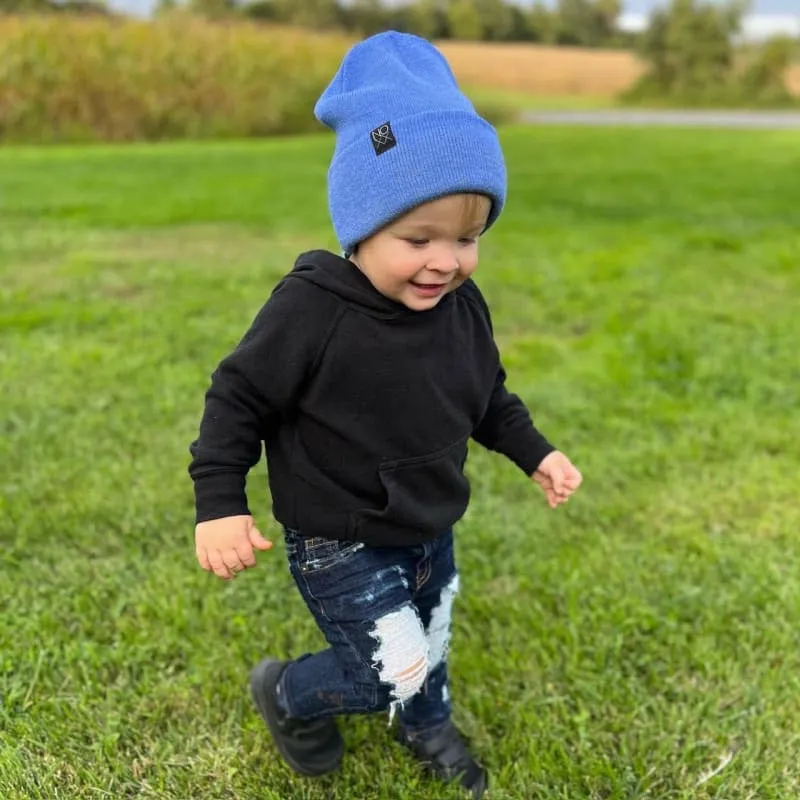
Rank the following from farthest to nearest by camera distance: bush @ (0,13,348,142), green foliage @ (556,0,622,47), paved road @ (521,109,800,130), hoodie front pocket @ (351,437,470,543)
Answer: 1. green foliage @ (556,0,622,47)
2. paved road @ (521,109,800,130)
3. bush @ (0,13,348,142)
4. hoodie front pocket @ (351,437,470,543)

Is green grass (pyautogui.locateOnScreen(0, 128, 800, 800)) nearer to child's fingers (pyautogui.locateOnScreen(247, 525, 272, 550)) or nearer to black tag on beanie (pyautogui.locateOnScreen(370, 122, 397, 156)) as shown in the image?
child's fingers (pyautogui.locateOnScreen(247, 525, 272, 550))

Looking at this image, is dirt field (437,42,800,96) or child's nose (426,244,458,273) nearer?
child's nose (426,244,458,273)

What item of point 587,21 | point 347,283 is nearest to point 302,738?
point 347,283

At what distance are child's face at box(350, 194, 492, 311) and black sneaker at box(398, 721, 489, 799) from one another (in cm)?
96

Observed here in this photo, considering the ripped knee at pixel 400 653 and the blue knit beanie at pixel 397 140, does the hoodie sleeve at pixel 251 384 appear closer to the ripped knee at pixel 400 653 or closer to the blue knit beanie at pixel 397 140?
the blue knit beanie at pixel 397 140

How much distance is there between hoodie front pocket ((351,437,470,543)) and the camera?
1.63 m

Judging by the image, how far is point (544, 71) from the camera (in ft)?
110

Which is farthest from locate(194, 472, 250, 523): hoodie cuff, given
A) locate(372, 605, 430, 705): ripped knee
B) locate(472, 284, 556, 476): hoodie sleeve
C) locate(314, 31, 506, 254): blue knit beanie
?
locate(472, 284, 556, 476): hoodie sleeve

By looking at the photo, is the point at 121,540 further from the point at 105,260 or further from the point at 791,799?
the point at 105,260

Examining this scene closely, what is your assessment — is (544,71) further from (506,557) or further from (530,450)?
(530,450)

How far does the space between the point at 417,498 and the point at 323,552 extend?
0.67 ft

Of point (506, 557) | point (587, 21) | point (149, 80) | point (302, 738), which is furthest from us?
point (587, 21)

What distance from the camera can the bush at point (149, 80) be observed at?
44.5 ft

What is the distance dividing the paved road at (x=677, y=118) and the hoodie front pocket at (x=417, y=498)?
1753 centimetres
